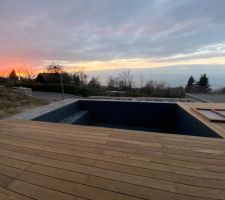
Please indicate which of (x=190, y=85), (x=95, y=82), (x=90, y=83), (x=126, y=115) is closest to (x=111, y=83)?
(x=95, y=82)

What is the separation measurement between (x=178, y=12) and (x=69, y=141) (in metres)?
5.40

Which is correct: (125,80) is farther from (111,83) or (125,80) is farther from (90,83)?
(90,83)

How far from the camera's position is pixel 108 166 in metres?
1.53

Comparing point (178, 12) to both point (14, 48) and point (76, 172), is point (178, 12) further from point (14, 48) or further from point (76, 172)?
point (14, 48)

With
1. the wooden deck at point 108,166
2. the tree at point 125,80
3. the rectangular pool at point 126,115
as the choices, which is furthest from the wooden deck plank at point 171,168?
the tree at point 125,80

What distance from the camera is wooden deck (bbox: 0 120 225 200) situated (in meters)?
1.22

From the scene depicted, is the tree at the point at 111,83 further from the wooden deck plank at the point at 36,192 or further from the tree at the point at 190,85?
the wooden deck plank at the point at 36,192

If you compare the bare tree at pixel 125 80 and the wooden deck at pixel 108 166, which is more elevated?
the bare tree at pixel 125 80

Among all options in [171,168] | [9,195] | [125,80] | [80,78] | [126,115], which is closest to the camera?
[9,195]

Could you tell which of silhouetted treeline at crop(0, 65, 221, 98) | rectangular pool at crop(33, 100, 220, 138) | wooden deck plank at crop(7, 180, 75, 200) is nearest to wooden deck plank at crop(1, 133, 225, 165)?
wooden deck plank at crop(7, 180, 75, 200)

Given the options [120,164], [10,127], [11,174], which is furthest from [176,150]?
[10,127]

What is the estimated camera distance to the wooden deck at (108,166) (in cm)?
122

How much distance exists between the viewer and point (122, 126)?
4.54 meters

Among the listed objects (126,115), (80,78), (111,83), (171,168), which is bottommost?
(126,115)
